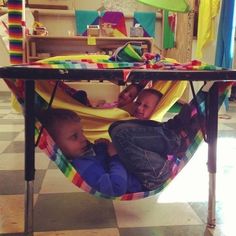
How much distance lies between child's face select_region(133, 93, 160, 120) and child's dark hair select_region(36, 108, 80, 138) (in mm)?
361

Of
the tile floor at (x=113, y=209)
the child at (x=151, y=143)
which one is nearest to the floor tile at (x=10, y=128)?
the tile floor at (x=113, y=209)

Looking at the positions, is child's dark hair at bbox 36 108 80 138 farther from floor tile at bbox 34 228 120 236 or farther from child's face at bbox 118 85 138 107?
child's face at bbox 118 85 138 107

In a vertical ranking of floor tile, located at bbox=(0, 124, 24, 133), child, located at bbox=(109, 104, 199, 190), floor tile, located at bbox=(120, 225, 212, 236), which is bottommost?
floor tile, located at bbox=(0, 124, 24, 133)

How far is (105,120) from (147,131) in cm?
47

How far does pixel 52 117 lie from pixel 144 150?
244 millimetres

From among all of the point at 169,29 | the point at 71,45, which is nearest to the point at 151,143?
the point at 71,45

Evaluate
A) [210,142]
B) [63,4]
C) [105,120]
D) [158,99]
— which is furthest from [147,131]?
[63,4]

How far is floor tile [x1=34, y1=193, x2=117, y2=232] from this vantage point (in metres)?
0.83

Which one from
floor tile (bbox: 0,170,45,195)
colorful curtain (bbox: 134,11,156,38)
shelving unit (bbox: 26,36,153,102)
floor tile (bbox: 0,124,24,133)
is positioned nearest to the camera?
floor tile (bbox: 0,170,45,195)

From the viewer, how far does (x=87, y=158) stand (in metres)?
0.85

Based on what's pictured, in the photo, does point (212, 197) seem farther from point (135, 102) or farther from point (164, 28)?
point (164, 28)

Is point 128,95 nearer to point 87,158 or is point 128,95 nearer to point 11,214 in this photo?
point 87,158

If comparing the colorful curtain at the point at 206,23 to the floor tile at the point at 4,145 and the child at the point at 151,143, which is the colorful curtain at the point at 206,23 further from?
the child at the point at 151,143

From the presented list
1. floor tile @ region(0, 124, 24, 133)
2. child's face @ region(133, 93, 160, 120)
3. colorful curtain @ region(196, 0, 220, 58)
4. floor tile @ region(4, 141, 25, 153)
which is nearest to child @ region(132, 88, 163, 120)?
child's face @ region(133, 93, 160, 120)
